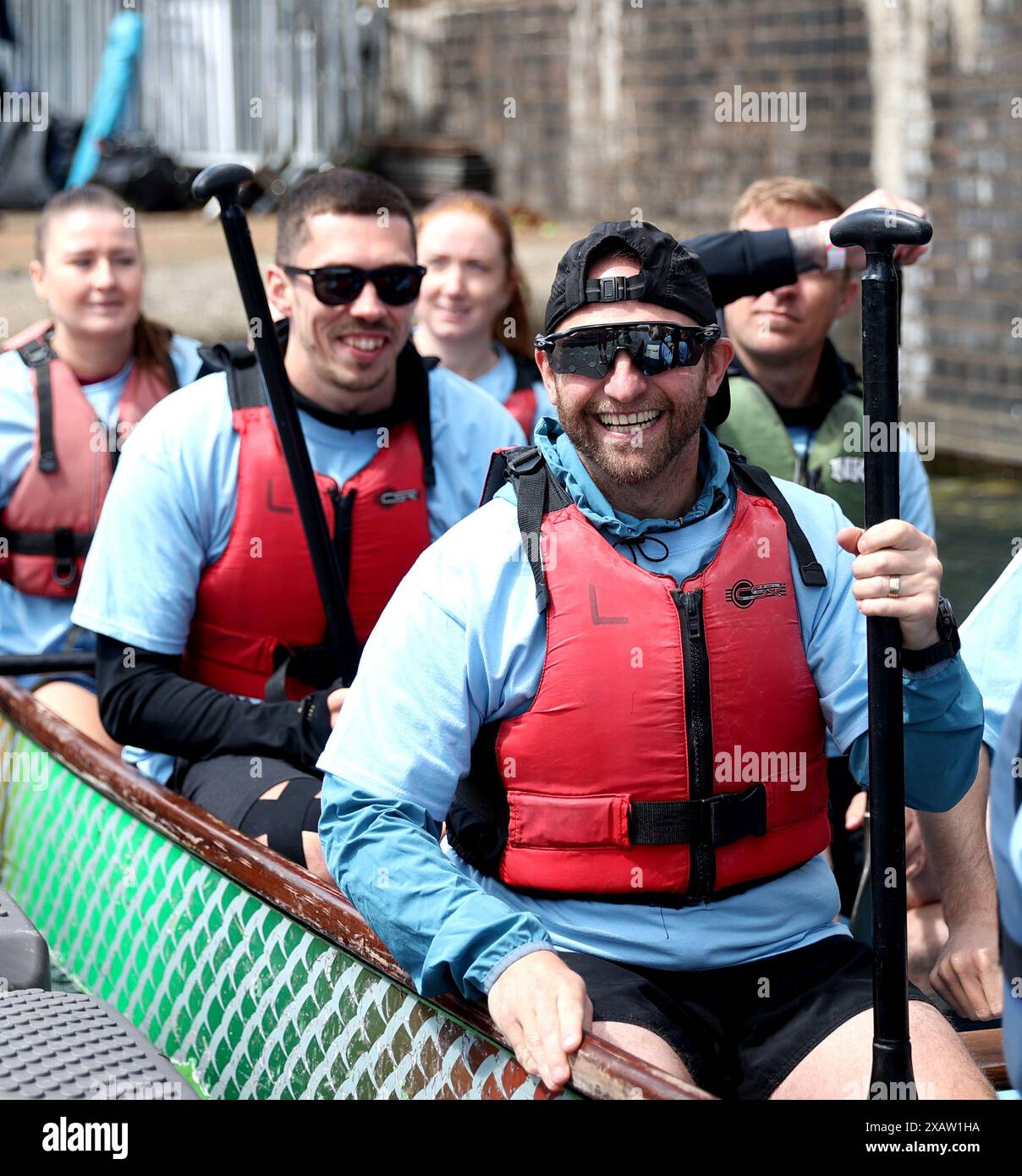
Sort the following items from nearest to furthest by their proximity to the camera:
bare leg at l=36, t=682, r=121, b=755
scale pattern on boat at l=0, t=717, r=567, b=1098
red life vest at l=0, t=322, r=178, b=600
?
1. scale pattern on boat at l=0, t=717, r=567, b=1098
2. bare leg at l=36, t=682, r=121, b=755
3. red life vest at l=0, t=322, r=178, b=600

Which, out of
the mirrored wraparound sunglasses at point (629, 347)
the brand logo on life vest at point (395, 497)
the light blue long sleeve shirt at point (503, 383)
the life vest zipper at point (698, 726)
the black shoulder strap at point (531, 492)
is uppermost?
the mirrored wraparound sunglasses at point (629, 347)

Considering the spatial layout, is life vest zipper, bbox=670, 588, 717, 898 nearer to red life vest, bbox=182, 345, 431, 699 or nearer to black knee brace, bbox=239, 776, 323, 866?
black knee brace, bbox=239, 776, 323, 866

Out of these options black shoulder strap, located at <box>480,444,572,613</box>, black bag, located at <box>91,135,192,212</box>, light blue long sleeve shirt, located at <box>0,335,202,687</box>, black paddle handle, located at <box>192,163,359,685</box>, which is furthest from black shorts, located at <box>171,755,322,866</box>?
black bag, located at <box>91,135,192,212</box>

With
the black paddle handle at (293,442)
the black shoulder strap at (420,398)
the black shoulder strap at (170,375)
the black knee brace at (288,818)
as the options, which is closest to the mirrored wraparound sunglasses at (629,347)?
the black paddle handle at (293,442)

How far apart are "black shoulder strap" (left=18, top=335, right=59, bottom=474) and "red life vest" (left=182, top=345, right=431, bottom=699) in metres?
0.86

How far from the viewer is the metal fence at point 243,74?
1004cm

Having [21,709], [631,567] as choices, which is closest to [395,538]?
[21,709]

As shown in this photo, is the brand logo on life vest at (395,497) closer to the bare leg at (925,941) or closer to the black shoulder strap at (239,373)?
the black shoulder strap at (239,373)

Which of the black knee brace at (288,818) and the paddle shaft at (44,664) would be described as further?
the paddle shaft at (44,664)

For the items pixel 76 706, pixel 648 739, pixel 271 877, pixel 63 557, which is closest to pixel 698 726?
pixel 648 739

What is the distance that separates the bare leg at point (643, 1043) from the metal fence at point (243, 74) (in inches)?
344

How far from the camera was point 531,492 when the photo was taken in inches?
88.4

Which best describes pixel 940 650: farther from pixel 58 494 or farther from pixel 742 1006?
pixel 58 494

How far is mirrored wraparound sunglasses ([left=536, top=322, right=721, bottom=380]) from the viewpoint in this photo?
7.09 feet
